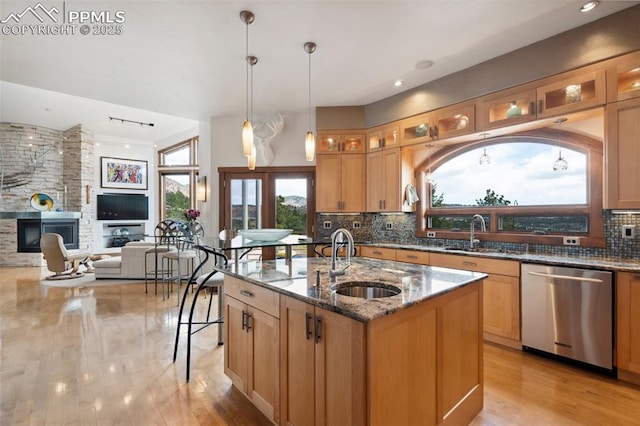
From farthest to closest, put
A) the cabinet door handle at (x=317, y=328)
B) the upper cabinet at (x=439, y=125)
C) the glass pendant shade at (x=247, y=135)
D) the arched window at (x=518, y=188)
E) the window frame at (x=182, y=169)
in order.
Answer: the window frame at (x=182, y=169) → the upper cabinet at (x=439, y=125) → the arched window at (x=518, y=188) → the glass pendant shade at (x=247, y=135) → the cabinet door handle at (x=317, y=328)

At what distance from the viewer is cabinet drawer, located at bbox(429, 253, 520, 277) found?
305cm

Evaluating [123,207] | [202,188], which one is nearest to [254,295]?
[202,188]

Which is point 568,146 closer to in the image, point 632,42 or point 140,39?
point 632,42

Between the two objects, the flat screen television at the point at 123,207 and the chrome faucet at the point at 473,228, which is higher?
the flat screen television at the point at 123,207

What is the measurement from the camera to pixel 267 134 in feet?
17.9

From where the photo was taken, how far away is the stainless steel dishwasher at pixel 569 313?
251 centimetres

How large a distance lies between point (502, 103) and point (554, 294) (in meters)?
2.03

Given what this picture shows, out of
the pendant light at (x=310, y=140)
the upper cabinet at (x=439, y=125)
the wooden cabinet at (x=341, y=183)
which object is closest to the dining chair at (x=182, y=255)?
the wooden cabinet at (x=341, y=183)

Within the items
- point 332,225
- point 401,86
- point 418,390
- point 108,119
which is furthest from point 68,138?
point 418,390

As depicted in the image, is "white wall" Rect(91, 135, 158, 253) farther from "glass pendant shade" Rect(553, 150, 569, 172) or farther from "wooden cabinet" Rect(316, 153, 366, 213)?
"glass pendant shade" Rect(553, 150, 569, 172)

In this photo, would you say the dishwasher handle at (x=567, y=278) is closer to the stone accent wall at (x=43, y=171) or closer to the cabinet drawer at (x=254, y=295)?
the cabinet drawer at (x=254, y=295)

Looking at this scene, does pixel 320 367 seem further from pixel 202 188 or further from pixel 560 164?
pixel 202 188

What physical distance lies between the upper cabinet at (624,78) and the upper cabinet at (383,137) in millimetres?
2260

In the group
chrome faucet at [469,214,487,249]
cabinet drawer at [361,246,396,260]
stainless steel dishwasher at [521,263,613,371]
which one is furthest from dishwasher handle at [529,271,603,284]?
cabinet drawer at [361,246,396,260]
